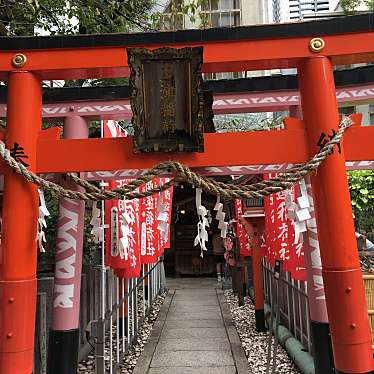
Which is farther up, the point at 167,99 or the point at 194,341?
the point at 167,99

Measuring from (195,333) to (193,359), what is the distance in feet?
5.74

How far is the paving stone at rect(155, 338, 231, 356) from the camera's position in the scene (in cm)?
757

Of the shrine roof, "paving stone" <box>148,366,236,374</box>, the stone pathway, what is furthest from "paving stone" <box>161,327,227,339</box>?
the shrine roof

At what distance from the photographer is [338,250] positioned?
8.75 feet

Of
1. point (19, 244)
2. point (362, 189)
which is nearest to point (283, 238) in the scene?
point (362, 189)

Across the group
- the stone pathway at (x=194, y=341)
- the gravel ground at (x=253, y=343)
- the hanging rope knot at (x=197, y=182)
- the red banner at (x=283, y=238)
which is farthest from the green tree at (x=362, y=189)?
the hanging rope knot at (x=197, y=182)

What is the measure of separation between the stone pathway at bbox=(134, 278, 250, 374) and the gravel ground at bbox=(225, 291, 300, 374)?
0.52 ft

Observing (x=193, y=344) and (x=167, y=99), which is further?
(x=193, y=344)

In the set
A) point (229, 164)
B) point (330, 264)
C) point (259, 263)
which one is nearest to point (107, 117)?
point (229, 164)

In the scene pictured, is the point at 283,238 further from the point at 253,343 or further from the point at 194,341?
the point at 194,341

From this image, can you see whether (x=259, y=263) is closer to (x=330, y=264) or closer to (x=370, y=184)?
(x=370, y=184)

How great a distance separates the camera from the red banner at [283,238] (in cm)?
550

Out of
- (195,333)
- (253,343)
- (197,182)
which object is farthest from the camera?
(195,333)

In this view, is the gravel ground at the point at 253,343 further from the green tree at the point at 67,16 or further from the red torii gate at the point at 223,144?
the green tree at the point at 67,16
